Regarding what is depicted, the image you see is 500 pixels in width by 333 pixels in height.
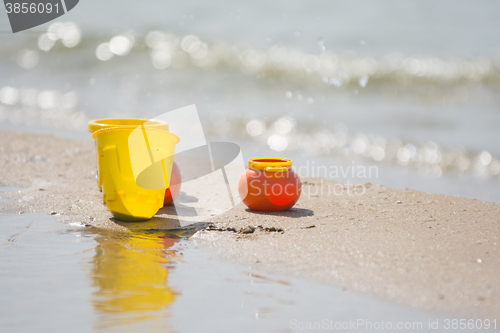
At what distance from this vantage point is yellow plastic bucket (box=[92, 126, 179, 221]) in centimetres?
305

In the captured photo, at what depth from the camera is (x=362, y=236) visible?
9.18 ft

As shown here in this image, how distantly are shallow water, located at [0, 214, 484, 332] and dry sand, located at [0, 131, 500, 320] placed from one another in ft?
0.48

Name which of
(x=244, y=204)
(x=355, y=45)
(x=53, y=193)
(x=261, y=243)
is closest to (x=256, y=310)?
(x=261, y=243)

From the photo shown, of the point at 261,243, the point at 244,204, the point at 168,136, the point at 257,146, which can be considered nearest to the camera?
the point at 261,243

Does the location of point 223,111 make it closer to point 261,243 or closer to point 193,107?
point 193,107

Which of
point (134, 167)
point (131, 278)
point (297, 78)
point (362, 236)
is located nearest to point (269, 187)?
point (362, 236)

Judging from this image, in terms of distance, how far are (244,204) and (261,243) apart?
2.86 feet

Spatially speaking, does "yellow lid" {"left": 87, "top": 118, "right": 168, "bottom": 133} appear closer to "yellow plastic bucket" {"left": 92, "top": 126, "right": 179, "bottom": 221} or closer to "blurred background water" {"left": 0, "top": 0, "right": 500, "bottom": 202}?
"yellow plastic bucket" {"left": 92, "top": 126, "right": 179, "bottom": 221}

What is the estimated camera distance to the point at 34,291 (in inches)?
83.1

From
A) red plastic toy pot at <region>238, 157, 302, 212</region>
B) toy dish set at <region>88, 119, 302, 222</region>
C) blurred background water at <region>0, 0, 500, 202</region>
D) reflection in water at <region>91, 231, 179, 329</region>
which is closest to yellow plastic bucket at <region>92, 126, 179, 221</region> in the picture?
toy dish set at <region>88, 119, 302, 222</region>

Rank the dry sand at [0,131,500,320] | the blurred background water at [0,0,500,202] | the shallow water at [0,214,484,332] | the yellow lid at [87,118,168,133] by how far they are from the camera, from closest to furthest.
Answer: the shallow water at [0,214,484,332]
the dry sand at [0,131,500,320]
the yellow lid at [87,118,168,133]
the blurred background water at [0,0,500,202]

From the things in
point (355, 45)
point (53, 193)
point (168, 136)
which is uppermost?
point (355, 45)

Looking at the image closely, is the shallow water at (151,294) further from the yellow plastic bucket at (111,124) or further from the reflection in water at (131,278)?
the yellow plastic bucket at (111,124)

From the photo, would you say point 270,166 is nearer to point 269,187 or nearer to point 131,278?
point 269,187
